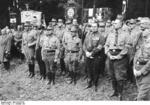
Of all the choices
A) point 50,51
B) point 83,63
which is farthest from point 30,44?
point 83,63

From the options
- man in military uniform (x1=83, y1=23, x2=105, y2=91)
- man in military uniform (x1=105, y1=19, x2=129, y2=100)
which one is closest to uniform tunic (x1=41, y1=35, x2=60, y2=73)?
man in military uniform (x1=83, y1=23, x2=105, y2=91)

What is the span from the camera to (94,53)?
28.2 ft

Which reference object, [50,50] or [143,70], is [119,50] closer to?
[143,70]

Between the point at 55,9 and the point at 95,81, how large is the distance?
1335 cm

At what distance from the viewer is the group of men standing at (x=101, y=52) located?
6242 mm

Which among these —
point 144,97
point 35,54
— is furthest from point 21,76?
point 144,97

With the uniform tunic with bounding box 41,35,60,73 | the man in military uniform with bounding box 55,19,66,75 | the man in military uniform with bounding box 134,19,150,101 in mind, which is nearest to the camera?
the man in military uniform with bounding box 134,19,150,101

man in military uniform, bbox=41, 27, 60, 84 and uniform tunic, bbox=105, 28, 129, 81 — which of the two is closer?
uniform tunic, bbox=105, 28, 129, 81

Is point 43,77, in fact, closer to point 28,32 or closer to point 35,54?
point 35,54

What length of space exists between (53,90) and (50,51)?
1.32 meters

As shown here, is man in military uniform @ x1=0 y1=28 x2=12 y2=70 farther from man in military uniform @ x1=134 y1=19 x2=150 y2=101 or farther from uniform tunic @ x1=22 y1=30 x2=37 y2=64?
man in military uniform @ x1=134 y1=19 x2=150 y2=101

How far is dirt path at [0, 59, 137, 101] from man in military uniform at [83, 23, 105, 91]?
40 centimetres

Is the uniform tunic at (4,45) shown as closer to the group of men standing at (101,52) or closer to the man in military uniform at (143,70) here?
the group of men standing at (101,52)

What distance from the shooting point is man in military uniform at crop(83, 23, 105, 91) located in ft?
28.1
